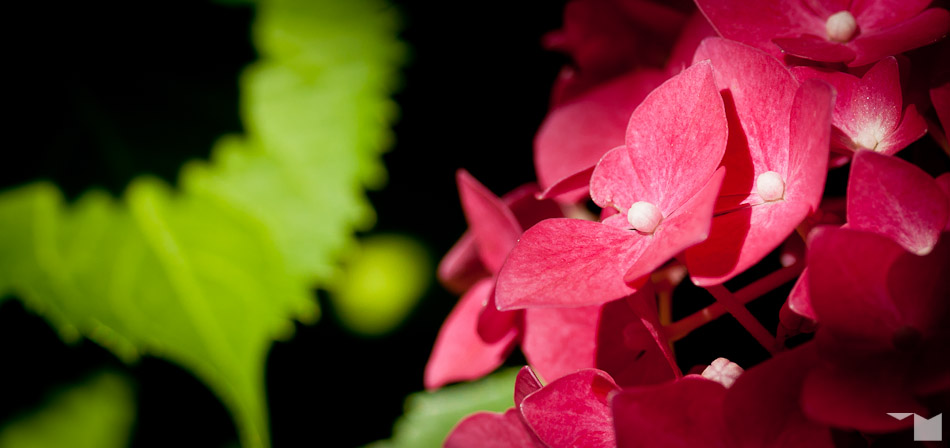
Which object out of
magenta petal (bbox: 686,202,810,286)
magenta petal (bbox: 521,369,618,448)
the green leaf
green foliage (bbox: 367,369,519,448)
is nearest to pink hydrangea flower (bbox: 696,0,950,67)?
magenta petal (bbox: 686,202,810,286)

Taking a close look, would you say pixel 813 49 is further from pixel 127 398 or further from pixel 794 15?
pixel 127 398

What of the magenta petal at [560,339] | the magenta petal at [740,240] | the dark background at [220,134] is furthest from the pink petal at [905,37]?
the dark background at [220,134]

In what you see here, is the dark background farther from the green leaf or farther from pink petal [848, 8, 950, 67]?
pink petal [848, 8, 950, 67]

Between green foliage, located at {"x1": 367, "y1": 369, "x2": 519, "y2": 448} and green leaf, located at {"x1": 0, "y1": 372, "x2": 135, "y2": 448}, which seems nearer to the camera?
green foliage, located at {"x1": 367, "y1": 369, "x2": 519, "y2": 448}

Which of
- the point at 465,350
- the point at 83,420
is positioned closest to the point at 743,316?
the point at 465,350

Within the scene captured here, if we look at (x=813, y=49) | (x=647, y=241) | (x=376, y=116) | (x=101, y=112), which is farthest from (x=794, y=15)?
(x=101, y=112)

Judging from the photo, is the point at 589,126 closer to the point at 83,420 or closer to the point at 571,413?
the point at 571,413

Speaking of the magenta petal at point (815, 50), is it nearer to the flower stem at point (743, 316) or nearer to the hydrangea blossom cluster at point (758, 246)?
the hydrangea blossom cluster at point (758, 246)

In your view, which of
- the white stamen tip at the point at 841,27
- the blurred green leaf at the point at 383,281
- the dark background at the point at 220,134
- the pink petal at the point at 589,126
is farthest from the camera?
the blurred green leaf at the point at 383,281
